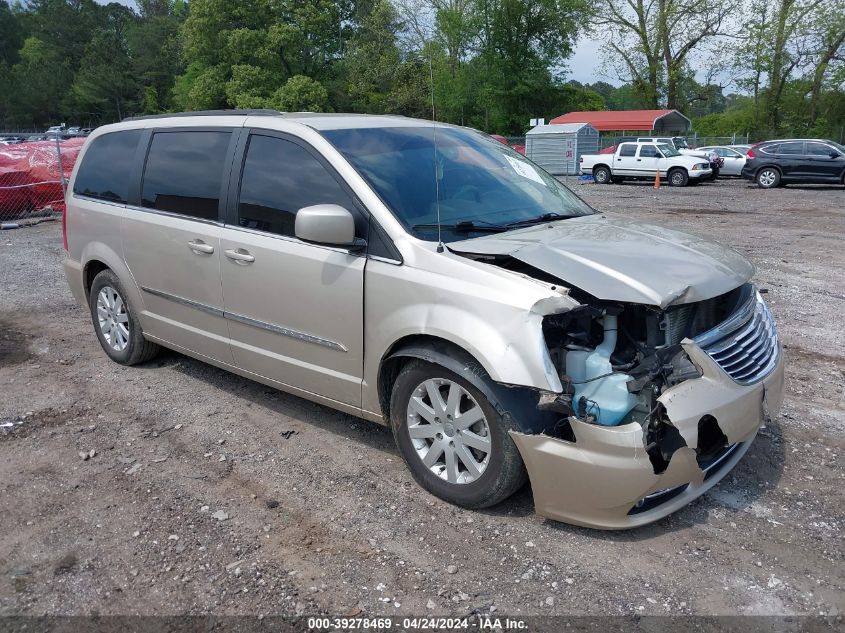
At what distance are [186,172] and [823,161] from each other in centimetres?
2355

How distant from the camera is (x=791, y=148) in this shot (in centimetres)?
2330

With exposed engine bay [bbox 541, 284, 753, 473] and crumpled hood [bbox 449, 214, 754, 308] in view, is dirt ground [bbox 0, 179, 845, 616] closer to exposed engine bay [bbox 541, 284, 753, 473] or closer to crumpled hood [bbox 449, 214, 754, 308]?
exposed engine bay [bbox 541, 284, 753, 473]

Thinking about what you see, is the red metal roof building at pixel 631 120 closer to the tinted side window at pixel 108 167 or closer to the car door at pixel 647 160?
the car door at pixel 647 160

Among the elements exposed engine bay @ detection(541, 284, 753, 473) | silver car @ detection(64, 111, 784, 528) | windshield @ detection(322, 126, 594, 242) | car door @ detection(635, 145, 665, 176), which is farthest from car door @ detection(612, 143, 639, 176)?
exposed engine bay @ detection(541, 284, 753, 473)

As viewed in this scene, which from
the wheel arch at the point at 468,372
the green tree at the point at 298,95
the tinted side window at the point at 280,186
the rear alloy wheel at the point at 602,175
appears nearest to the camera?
the wheel arch at the point at 468,372

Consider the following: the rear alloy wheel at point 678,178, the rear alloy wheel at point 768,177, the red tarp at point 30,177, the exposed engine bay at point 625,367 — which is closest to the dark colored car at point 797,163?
the rear alloy wheel at point 768,177

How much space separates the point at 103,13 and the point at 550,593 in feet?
327

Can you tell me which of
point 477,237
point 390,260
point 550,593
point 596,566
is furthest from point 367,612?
point 477,237

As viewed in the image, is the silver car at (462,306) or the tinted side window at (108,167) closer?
the silver car at (462,306)

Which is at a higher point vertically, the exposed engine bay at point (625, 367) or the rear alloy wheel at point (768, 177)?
the rear alloy wheel at point (768, 177)

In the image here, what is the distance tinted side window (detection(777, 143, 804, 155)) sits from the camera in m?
23.1

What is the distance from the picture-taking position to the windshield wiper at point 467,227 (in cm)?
366

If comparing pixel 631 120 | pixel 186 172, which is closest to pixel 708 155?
pixel 631 120

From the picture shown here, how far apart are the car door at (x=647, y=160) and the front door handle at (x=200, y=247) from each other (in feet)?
79.3
